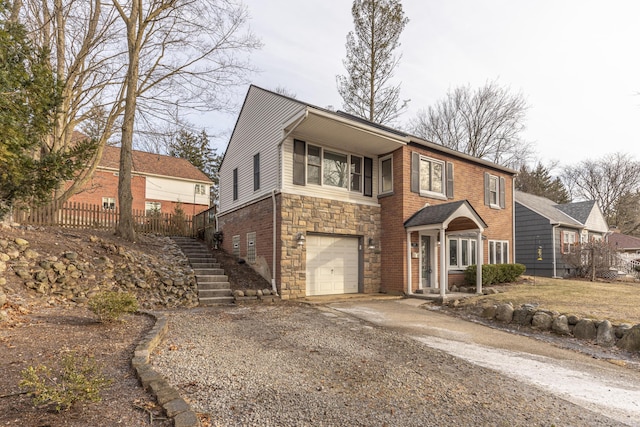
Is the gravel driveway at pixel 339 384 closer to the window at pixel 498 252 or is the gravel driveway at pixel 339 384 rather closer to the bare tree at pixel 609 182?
the window at pixel 498 252

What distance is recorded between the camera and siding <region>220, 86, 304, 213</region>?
1088 centimetres

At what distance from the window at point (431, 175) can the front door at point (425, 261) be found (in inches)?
75.6

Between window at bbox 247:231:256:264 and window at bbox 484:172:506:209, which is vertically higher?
window at bbox 484:172:506:209

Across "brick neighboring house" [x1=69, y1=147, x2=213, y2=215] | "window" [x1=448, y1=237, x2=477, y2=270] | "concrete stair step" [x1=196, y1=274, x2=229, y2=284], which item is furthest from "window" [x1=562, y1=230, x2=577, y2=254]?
"brick neighboring house" [x1=69, y1=147, x2=213, y2=215]

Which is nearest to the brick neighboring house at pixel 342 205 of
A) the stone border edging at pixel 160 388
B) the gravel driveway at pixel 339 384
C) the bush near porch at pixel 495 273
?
the bush near porch at pixel 495 273

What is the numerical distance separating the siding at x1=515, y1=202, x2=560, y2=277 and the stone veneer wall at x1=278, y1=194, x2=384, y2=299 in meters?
13.1

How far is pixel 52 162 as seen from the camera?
14.6 feet

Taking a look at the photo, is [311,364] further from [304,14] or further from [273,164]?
[304,14]

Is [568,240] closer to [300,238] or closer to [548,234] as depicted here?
[548,234]

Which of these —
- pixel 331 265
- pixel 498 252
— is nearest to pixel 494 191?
pixel 498 252

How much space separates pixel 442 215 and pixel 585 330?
4758 millimetres

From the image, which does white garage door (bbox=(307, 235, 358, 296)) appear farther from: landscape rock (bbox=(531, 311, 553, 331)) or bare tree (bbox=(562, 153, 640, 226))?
bare tree (bbox=(562, 153, 640, 226))

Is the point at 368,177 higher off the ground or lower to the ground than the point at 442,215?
higher

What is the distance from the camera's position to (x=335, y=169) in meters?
11.8
